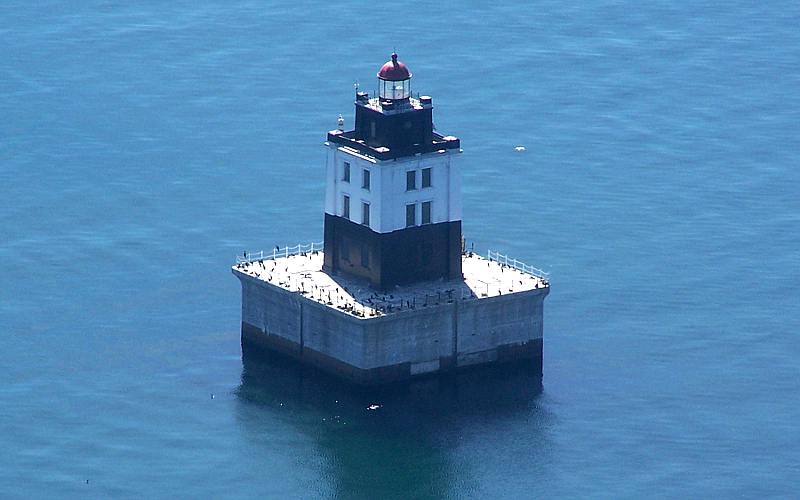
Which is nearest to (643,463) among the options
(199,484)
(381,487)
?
(381,487)

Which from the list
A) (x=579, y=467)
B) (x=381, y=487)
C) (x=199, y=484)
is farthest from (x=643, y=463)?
(x=199, y=484)

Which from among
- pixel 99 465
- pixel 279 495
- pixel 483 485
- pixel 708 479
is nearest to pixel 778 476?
pixel 708 479

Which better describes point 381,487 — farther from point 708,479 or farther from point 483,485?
point 708,479

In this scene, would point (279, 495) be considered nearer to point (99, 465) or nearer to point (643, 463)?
point (99, 465)

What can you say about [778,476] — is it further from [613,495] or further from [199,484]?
[199,484]

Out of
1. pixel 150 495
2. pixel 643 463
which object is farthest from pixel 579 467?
pixel 150 495
